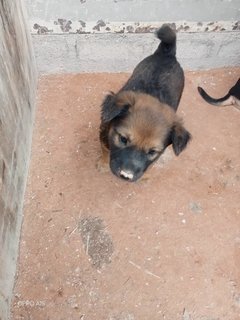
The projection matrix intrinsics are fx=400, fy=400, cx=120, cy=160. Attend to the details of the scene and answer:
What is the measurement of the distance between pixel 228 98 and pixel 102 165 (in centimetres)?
153

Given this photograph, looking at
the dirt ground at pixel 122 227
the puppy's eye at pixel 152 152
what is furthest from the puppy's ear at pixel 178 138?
the dirt ground at pixel 122 227

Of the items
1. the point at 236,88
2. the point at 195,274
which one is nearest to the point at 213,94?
the point at 236,88

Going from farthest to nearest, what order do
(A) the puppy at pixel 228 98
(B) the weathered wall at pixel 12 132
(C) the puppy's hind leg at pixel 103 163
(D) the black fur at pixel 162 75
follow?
(A) the puppy at pixel 228 98 → (C) the puppy's hind leg at pixel 103 163 → (D) the black fur at pixel 162 75 → (B) the weathered wall at pixel 12 132

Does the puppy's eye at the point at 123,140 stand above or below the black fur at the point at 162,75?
below

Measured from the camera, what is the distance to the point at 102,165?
3.62 meters

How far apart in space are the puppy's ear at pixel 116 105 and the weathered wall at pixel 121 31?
3.58ft

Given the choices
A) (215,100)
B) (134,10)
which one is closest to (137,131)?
(134,10)

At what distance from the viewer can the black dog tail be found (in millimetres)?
4121

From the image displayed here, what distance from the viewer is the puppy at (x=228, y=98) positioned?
4047 mm

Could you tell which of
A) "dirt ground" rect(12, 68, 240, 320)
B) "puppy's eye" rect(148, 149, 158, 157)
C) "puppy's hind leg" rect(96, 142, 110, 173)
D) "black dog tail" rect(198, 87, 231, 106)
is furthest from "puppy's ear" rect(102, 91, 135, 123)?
"black dog tail" rect(198, 87, 231, 106)

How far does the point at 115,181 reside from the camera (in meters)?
3.63

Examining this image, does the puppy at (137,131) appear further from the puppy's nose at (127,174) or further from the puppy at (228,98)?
the puppy at (228,98)

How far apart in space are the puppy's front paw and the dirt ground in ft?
0.14

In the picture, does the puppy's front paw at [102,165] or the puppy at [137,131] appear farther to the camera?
the puppy's front paw at [102,165]
